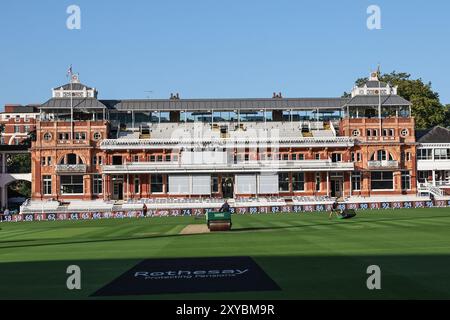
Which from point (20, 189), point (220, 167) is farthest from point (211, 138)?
point (20, 189)

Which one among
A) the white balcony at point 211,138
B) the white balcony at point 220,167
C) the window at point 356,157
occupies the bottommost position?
the white balcony at point 220,167

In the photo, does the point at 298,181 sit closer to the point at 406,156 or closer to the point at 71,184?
the point at 406,156

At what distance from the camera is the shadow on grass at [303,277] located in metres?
16.4

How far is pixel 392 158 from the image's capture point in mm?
93125

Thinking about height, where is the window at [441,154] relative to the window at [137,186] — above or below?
above

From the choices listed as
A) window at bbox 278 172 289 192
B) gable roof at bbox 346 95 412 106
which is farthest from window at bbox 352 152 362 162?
window at bbox 278 172 289 192

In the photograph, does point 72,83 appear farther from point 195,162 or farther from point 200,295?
point 200,295

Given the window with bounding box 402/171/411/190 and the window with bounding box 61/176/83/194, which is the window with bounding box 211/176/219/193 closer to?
the window with bounding box 61/176/83/194

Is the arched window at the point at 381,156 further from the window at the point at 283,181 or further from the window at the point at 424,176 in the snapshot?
the window at the point at 283,181

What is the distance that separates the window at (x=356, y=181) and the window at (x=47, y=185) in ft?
142

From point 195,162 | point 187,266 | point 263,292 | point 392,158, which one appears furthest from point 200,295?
point 392,158

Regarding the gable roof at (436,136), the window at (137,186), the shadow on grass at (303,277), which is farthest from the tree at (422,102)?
the shadow on grass at (303,277)

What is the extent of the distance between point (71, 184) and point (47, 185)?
132 inches

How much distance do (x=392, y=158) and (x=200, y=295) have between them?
8061 centimetres
